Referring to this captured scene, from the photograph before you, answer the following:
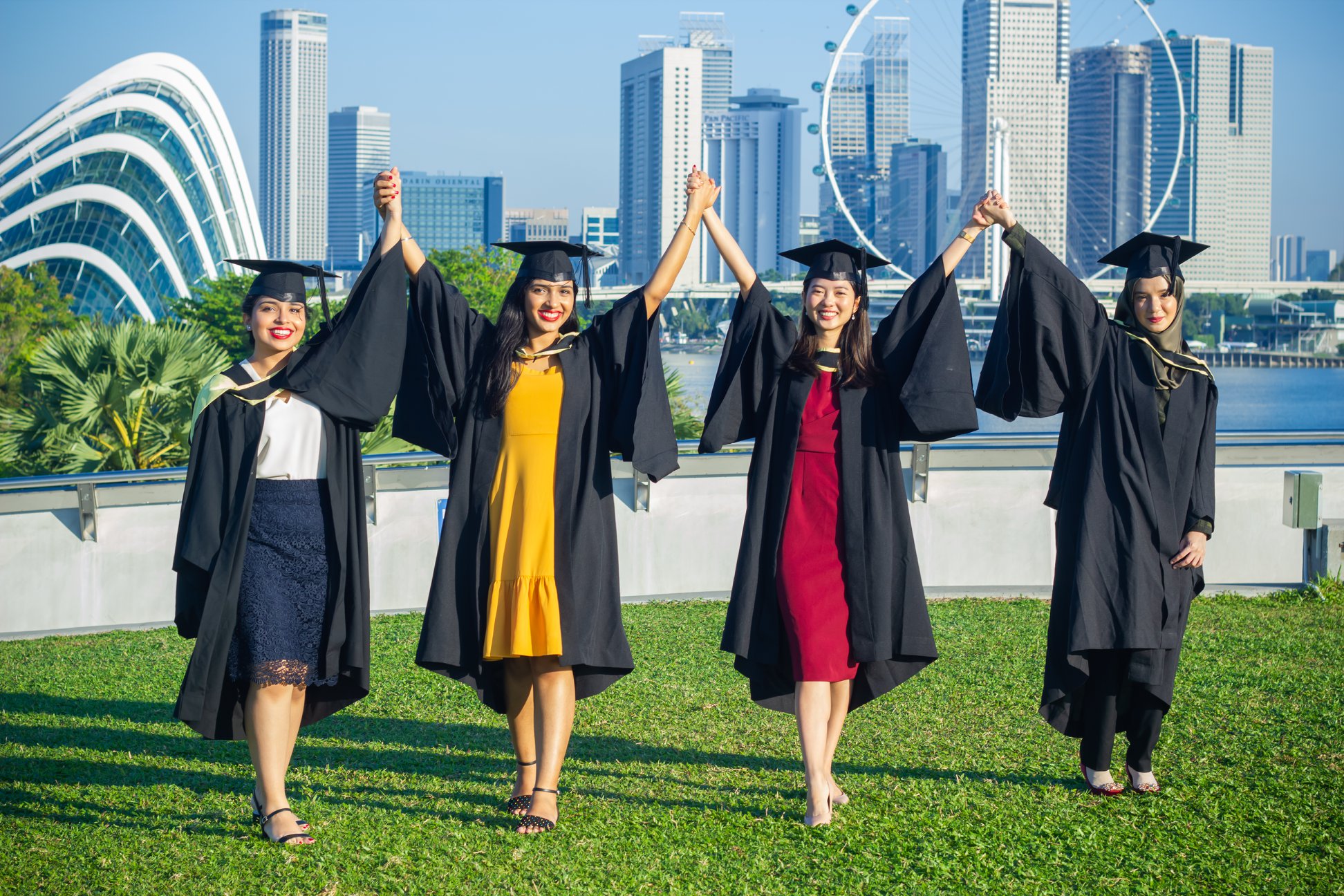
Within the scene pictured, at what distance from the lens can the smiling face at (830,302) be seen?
4.64 m

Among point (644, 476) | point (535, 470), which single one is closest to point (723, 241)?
point (535, 470)

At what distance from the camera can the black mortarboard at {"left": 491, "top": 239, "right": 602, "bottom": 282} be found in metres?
4.65

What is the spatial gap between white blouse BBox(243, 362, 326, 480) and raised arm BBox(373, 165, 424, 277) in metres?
0.59

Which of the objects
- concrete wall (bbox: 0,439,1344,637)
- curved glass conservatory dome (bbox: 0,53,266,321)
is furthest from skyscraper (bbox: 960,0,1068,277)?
concrete wall (bbox: 0,439,1344,637)

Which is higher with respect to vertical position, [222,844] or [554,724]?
[554,724]

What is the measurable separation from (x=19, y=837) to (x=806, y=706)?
8.53 ft

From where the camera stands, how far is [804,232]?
160 metres

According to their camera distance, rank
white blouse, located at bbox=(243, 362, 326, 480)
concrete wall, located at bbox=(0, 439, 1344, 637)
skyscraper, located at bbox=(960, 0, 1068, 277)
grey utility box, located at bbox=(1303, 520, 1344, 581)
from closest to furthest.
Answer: white blouse, located at bbox=(243, 362, 326, 480) < concrete wall, located at bbox=(0, 439, 1344, 637) < grey utility box, located at bbox=(1303, 520, 1344, 581) < skyscraper, located at bbox=(960, 0, 1068, 277)

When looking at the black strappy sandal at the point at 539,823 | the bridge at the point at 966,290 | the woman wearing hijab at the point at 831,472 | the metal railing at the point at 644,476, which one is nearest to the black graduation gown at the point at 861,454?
the woman wearing hijab at the point at 831,472

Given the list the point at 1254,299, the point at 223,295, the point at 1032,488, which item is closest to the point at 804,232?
the point at 1254,299

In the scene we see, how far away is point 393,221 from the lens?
180 inches

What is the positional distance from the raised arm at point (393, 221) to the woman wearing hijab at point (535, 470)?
0.01 metres

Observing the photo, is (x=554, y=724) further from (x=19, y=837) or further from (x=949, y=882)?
(x=19, y=837)

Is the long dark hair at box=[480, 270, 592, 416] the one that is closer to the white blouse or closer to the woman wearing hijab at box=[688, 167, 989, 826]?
the white blouse
